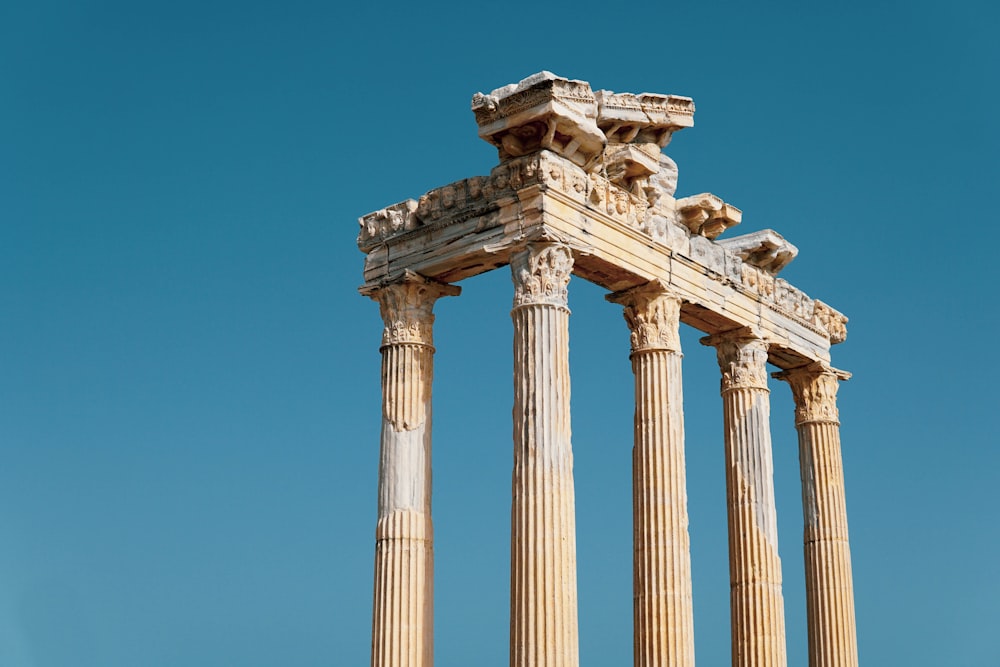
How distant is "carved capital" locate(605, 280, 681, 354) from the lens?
108ft

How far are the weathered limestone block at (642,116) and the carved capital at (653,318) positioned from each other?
3.49 metres

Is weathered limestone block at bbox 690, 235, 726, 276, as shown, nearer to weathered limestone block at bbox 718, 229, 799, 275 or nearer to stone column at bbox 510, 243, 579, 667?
weathered limestone block at bbox 718, 229, 799, 275

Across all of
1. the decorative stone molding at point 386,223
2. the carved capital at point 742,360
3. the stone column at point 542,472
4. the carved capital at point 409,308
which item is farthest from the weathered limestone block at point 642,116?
the carved capital at point 742,360

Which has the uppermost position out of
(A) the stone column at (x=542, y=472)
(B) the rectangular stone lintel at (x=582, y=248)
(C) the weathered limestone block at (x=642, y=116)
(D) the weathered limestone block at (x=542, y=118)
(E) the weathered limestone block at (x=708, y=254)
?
(C) the weathered limestone block at (x=642, y=116)

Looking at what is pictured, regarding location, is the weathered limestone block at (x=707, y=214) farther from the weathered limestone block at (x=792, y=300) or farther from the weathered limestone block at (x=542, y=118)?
the weathered limestone block at (x=542, y=118)

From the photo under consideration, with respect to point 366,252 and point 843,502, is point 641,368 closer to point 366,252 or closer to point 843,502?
point 366,252

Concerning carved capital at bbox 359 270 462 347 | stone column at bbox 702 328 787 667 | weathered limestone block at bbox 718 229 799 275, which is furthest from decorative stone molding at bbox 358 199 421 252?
stone column at bbox 702 328 787 667

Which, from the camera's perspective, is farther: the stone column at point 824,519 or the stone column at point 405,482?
the stone column at point 824,519

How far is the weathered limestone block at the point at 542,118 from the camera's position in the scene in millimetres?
29188

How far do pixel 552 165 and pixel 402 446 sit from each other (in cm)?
720

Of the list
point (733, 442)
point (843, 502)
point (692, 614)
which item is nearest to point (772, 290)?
point (733, 442)

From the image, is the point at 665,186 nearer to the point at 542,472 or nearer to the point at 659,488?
the point at 659,488

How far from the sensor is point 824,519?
39.8 metres

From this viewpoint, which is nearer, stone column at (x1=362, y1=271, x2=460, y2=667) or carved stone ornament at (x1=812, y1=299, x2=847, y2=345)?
stone column at (x1=362, y1=271, x2=460, y2=667)
